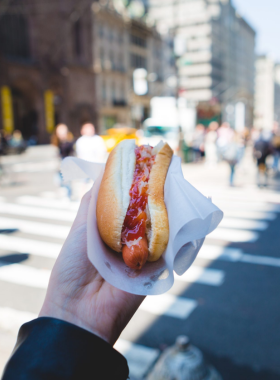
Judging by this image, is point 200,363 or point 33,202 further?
point 33,202

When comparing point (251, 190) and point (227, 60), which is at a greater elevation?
point (227, 60)

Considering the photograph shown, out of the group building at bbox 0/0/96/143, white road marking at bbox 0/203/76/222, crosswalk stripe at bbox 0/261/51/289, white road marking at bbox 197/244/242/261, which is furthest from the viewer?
building at bbox 0/0/96/143

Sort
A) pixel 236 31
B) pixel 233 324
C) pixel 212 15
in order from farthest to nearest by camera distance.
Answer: pixel 236 31
pixel 212 15
pixel 233 324

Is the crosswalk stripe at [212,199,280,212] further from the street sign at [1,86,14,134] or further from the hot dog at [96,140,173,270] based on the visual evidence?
the street sign at [1,86,14,134]

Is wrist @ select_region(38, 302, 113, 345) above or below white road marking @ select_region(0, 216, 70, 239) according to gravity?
above

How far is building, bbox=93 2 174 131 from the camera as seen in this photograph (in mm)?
47281

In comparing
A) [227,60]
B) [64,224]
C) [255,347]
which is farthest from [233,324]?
[227,60]

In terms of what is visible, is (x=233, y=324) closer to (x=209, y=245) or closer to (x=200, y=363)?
(x=200, y=363)

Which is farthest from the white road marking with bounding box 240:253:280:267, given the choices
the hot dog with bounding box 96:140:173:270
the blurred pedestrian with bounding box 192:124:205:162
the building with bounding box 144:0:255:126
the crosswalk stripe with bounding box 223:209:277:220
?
the building with bounding box 144:0:255:126

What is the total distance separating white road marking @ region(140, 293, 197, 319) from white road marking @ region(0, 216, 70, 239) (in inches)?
125

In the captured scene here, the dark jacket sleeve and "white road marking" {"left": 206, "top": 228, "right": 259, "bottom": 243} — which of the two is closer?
the dark jacket sleeve

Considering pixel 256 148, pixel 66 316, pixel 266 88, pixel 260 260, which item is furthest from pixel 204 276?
pixel 266 88

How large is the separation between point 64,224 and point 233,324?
5.08m

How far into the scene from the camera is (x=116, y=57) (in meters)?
50.3
